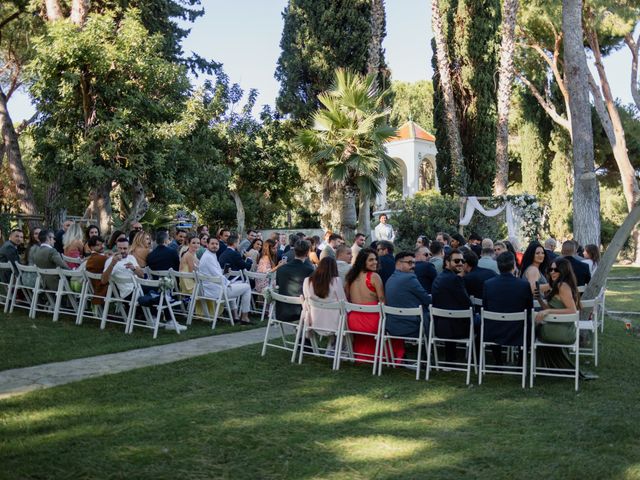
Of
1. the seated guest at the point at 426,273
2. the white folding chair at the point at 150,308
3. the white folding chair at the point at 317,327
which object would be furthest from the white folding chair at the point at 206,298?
the seated guest at the point at 426,273

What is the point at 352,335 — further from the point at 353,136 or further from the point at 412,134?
the point at 412,134

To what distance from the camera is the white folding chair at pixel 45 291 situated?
9984mm

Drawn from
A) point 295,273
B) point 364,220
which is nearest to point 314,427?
point 295,273

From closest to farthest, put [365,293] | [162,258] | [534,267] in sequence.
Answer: [365,293]
[534,267]
[162,258]

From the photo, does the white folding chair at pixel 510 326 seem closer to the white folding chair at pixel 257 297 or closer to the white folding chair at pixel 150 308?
the white folding chair at pixel 257 297

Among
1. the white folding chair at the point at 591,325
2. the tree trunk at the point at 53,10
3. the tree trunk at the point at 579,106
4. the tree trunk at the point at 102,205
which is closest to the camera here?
the white folding chair at the point at 591,325

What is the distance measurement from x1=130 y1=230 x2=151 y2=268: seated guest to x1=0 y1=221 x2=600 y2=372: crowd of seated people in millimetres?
15

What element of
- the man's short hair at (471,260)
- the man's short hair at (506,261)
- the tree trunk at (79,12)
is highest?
the tree trunk at (79,12)

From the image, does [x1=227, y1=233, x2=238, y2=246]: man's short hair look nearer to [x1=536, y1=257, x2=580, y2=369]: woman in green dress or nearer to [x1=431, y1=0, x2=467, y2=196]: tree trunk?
[x1=536, y1=257, x2=580, y2=369]: woman in green dress

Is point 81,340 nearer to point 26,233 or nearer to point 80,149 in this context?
point 80,149

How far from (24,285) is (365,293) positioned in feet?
19.3

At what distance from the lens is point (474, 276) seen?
325 inches

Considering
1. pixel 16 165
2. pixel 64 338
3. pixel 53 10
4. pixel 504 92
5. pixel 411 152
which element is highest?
pixel 411 152

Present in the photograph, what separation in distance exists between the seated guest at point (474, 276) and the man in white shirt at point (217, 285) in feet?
11.6
